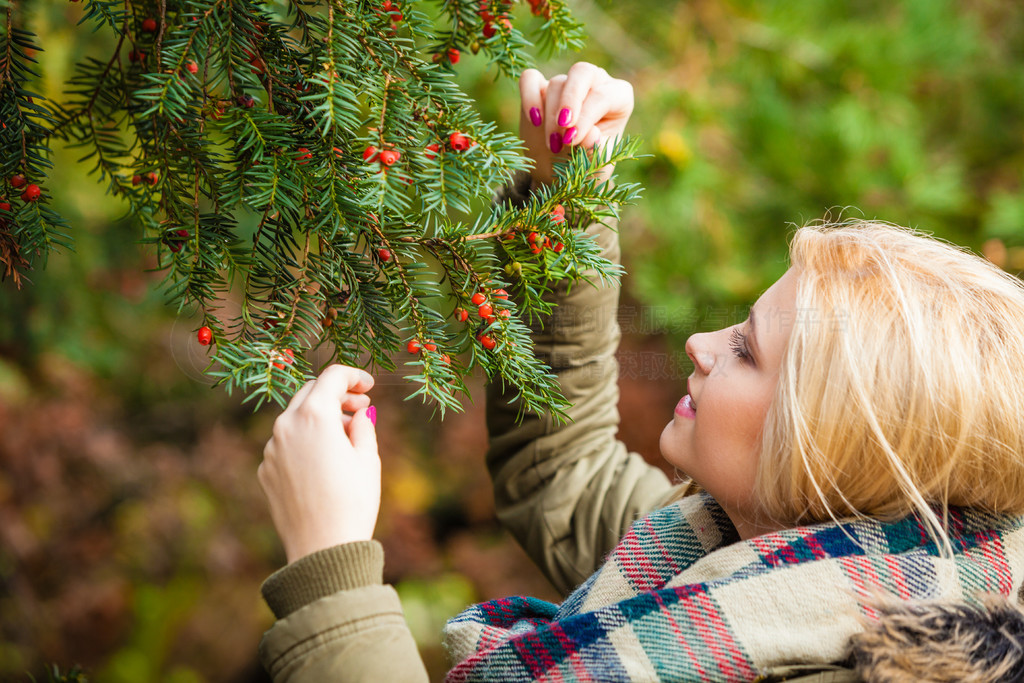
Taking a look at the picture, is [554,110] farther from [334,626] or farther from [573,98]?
[334,626]

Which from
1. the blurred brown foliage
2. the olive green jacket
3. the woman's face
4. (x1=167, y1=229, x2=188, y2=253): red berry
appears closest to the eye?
the woman's face

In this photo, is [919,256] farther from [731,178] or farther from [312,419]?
[731,178]

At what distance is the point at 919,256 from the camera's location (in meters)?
0.88

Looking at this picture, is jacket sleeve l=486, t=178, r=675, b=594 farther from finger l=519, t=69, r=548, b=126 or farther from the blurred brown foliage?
the blurred brown foliage

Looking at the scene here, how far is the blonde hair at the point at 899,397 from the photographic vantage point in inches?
31.0

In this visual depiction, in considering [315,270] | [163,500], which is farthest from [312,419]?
[163,500]

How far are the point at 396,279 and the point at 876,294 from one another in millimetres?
596

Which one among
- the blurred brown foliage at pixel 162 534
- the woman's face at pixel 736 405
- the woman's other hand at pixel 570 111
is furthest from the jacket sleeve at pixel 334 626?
the blurred brown foliage at pixel 162 534

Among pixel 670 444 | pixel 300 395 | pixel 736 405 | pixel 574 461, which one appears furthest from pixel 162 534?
pixel 736 405

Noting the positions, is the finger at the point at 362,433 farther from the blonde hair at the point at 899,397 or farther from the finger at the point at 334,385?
the blonde hair at the point at 899,397

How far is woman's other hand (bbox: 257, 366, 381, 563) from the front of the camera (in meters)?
0.72

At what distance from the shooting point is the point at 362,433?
77cm

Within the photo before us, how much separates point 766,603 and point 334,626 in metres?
0.49

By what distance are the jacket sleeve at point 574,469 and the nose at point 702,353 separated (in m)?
0.27
